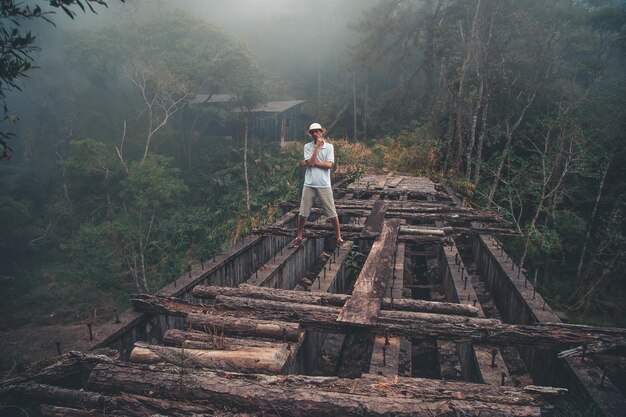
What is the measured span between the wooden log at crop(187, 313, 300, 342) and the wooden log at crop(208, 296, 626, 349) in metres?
0.22

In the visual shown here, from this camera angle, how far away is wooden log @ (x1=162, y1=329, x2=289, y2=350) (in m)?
3.02

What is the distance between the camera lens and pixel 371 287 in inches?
159

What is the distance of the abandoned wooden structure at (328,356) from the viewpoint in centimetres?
241

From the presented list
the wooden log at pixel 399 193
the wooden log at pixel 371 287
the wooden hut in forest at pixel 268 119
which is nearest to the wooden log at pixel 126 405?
the wooden log at pixel 371 287

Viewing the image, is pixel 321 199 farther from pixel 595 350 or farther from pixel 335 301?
pixel 595 350

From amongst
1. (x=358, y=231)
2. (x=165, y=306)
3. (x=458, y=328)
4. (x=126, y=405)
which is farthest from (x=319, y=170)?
(x=126, y=405)

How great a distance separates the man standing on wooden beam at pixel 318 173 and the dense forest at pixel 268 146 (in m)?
8.36

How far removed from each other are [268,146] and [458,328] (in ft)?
87.0

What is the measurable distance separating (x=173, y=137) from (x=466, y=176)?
21.7 metres

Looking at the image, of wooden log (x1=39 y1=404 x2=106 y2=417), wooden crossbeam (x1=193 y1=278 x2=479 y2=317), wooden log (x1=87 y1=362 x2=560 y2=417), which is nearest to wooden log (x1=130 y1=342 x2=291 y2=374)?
wooden log (x1=87 y1=362 x2=560 y2=417)

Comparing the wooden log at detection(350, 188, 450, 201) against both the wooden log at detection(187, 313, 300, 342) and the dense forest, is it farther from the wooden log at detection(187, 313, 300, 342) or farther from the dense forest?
the wooden log at detection(187, 313, 300, 342)

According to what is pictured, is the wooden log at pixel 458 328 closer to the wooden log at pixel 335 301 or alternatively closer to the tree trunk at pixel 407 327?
the tree trunk at pixel 407 327

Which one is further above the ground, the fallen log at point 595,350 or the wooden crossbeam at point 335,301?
the wooden crossbeam at point 335,301

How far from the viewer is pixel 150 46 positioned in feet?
90.5
